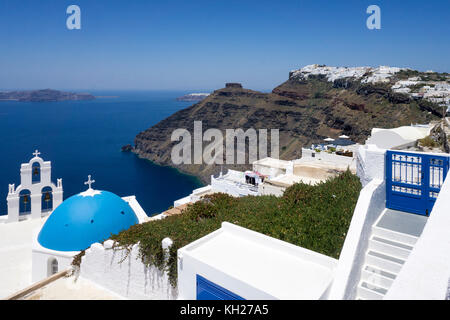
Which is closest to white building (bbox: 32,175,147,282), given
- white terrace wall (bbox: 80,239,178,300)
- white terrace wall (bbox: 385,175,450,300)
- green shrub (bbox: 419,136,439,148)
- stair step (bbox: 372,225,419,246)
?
white terrace wall (bbox: 80,239,178,300)

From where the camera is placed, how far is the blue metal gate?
642cm

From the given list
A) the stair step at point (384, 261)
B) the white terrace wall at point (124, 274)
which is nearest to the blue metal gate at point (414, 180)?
the stair step at point (384, 261)

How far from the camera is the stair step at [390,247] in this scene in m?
5.31

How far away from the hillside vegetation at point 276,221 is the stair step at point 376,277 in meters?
0.73

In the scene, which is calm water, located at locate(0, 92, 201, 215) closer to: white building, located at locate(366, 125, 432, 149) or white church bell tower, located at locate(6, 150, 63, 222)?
white church bell tower, located at locate(6, 150, 63, 222)

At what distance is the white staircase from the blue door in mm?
2131

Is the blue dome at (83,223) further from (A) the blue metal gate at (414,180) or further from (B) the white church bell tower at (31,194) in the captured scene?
(A) the blue metal gate at (414,180)

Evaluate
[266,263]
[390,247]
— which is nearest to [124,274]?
[266,263]

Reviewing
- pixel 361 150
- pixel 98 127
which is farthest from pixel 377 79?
pixel 98 127

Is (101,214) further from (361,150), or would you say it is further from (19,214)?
(361,150)

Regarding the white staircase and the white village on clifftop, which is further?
the white staircase

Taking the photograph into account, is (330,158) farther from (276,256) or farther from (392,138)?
(276,256)
